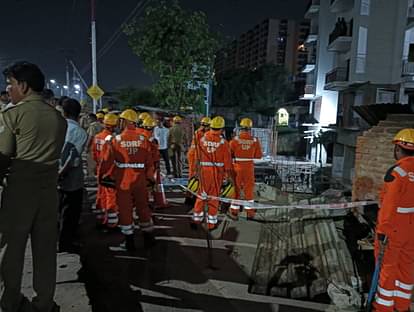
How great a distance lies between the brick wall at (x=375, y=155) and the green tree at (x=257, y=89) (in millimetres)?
40500

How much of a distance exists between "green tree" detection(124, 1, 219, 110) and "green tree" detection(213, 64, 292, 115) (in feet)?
107

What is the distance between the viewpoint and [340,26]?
83.7 feet

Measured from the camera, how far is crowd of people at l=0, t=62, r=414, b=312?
2.43 meters

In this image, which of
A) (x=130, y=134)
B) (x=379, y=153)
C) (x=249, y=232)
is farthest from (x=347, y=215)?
(x=130, y=134)

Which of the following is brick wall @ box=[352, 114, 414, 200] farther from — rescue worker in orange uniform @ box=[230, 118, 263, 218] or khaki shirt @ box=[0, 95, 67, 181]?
khaki shirt @ box=[0, 95, 67, 181]

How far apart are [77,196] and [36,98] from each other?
2.54m

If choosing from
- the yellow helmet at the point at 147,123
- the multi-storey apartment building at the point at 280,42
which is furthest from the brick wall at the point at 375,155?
the multi-storey apartment building at the point at 280,42

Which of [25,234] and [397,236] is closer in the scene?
[25,234]

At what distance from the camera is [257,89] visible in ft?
154

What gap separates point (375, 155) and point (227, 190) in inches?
114

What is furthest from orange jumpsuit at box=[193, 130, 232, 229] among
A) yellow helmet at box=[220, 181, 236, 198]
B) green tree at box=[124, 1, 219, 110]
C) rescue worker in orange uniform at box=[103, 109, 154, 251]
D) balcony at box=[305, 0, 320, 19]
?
balcony at box=[305, 0, 320, 19]

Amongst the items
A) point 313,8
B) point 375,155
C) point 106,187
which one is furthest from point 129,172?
point 313,8

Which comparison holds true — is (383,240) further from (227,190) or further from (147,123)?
(147,123)

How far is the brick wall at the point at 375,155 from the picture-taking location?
5.76 m
